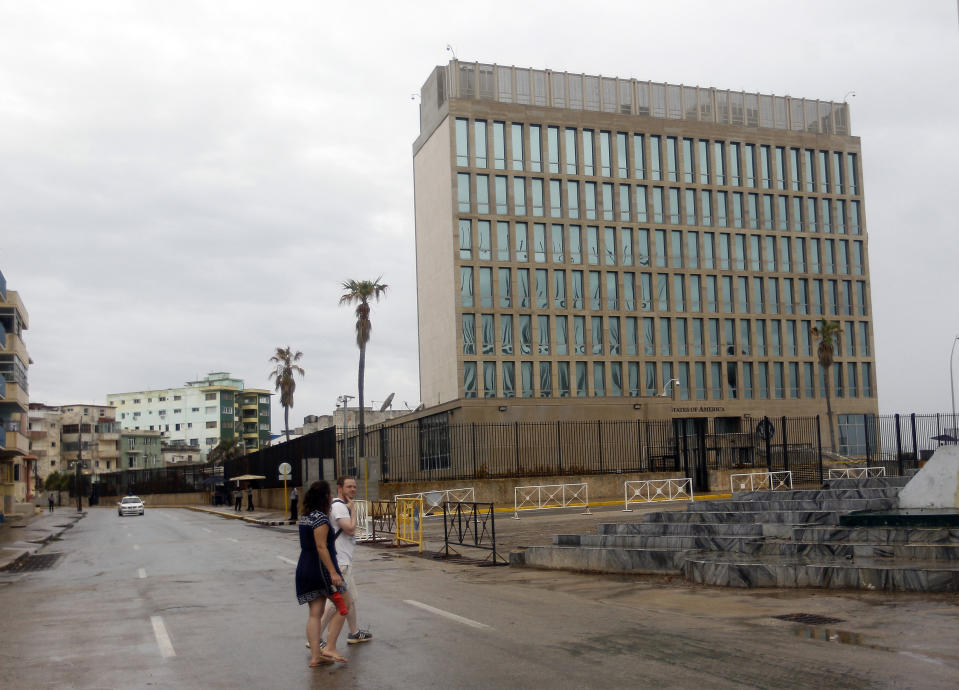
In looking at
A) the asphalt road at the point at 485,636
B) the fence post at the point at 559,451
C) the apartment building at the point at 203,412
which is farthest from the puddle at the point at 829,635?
the apartment building at the point at 203,412

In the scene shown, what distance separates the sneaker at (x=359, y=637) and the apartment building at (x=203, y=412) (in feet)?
474

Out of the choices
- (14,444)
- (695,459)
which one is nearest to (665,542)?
(695,459)

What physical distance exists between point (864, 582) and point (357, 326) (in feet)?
141

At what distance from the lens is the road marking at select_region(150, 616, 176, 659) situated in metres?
9.35

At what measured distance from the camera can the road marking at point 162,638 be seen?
9.35 metres

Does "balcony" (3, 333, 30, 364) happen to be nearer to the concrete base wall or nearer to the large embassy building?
the large embassy building

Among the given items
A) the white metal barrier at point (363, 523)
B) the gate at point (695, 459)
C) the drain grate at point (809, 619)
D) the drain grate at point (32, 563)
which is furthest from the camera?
the gate at point (695, 459)

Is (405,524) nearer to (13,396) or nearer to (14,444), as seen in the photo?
(14,444)

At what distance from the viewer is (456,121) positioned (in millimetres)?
65938

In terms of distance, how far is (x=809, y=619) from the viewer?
34.3 feet

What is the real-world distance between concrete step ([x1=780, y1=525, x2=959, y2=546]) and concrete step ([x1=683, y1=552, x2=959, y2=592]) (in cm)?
87

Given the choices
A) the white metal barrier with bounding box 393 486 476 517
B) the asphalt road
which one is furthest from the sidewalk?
the white metal barrier with bounding box 393 486 476 517

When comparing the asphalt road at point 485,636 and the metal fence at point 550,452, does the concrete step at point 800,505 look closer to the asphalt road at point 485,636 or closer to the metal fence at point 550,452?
the asphalt road at point 485,636

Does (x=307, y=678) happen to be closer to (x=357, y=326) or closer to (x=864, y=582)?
(x=864, y=582)
